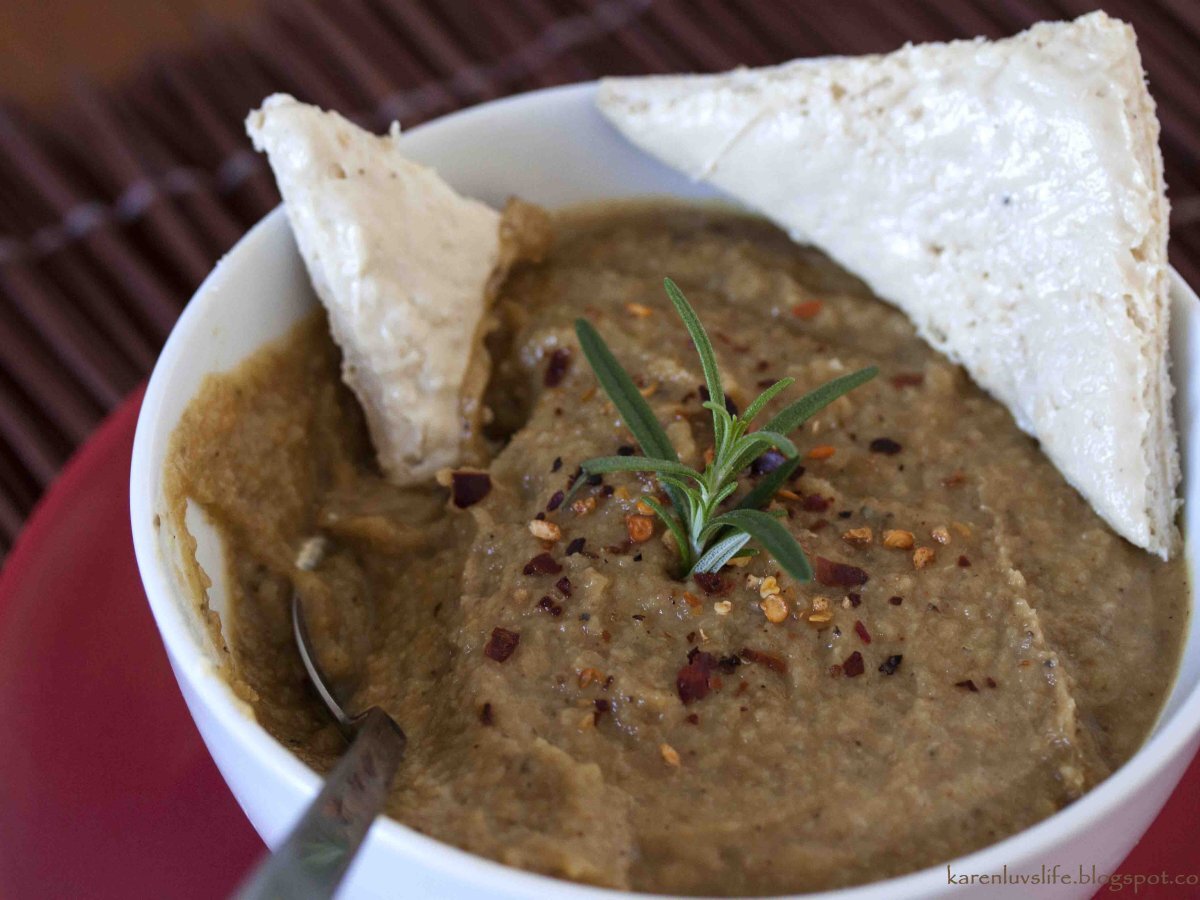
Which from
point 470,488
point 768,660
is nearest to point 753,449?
point 768,660

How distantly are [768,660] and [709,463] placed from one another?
0.98 ft

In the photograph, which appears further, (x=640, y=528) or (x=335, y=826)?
(x=640, y=528)

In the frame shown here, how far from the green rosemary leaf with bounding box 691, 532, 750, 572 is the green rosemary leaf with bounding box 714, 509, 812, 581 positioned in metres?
0.01

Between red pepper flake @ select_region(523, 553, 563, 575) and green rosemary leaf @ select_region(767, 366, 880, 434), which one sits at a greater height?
red pepper flake @ select_region(523, 553, 563, 575)

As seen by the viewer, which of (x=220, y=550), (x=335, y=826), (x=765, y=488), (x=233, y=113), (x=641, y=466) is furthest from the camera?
(x=233, y=113)

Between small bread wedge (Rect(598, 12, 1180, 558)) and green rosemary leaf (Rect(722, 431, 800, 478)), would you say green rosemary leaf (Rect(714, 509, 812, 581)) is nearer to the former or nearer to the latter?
green rosemary leaf (Rect(722, 431, 800, 478))

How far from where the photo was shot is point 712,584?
5.85ft

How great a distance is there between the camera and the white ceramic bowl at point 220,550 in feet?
4.61

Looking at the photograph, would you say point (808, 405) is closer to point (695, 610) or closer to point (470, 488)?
point (695, 610)

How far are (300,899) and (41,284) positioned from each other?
2.08 m

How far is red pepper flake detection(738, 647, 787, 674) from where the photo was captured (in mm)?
1711

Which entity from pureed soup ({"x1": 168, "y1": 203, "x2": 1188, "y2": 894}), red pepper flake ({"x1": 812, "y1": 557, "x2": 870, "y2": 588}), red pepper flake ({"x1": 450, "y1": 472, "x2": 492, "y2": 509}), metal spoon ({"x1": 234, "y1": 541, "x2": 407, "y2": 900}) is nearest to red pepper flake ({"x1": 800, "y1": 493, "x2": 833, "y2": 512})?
pureed soup ({"x1": 168, "y1": 203, "x2": 1188, "y2": 894})

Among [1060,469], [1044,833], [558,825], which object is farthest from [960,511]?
[558,825]

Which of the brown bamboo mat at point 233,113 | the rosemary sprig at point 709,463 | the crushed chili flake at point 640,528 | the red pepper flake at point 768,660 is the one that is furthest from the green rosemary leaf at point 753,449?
the brown bamboo mat at point 233,113
